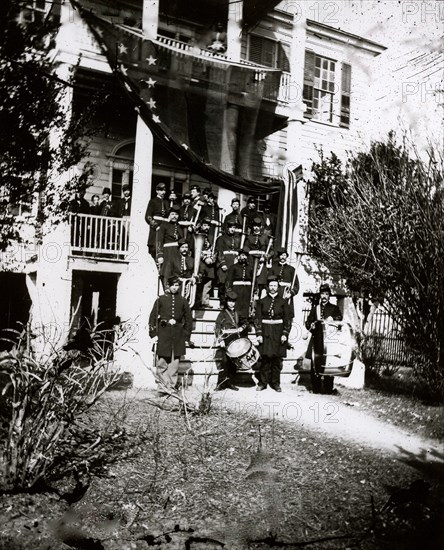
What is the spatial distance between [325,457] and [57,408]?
6.23ft

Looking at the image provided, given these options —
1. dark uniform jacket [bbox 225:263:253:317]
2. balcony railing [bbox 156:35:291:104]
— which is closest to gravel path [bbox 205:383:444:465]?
dark uniform jacket [bbox 225:263:253:317]

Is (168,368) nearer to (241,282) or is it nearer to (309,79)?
(241,282)

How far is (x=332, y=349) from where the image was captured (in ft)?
17.0

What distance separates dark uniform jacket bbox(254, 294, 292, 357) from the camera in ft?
19.5

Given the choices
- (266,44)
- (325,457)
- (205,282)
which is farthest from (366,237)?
(325,457)

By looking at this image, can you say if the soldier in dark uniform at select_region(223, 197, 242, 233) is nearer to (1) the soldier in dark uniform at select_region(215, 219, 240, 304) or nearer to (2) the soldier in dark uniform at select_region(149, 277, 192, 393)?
(1) the soldier in dark uniform at select_region(215, 219, 240, 304)

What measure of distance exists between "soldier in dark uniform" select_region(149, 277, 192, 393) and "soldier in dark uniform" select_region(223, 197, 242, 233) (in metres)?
1.81

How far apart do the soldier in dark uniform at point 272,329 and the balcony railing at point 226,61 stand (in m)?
2.16

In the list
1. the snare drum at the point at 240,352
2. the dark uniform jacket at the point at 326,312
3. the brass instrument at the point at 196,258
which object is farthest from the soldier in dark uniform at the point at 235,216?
the snare drum at the point at 240,352

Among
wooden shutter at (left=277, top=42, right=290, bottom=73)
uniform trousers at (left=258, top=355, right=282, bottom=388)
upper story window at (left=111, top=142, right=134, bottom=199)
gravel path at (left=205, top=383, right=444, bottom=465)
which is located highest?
wooden shutter at (left=277, top=42, right=290, bottom=73)

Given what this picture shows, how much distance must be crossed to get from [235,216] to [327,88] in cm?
223

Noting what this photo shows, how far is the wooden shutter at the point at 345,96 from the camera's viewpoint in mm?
5225

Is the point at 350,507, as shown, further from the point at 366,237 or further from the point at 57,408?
the point at 366,237

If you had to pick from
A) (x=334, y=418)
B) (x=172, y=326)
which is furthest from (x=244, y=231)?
(x=334, y=418)
